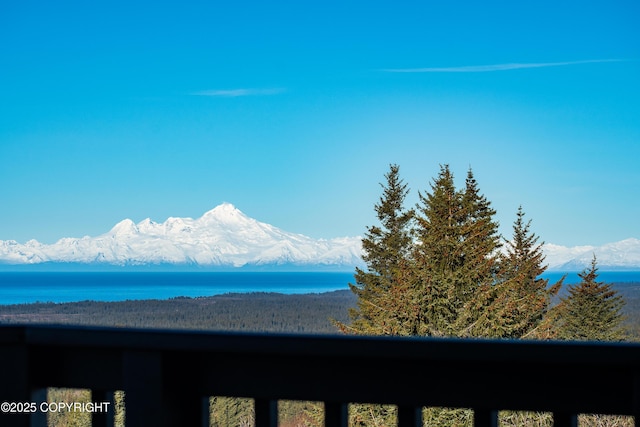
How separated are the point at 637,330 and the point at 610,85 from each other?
964 inches

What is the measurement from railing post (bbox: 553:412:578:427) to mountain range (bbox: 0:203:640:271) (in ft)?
405

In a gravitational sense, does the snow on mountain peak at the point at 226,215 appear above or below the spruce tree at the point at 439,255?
above

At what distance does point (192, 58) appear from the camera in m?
73.2

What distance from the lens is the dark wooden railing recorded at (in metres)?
1.14

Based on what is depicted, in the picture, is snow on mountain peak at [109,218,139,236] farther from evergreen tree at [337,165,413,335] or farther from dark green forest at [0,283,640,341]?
evergreen tree at [337,165,413,335]

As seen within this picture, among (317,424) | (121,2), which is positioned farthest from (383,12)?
(317,424)

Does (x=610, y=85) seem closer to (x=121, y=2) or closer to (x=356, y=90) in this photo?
(x=356, y=90)

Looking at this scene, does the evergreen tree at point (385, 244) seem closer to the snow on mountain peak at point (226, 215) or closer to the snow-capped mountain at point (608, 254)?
the snow-capped mountain at point (608, 254)

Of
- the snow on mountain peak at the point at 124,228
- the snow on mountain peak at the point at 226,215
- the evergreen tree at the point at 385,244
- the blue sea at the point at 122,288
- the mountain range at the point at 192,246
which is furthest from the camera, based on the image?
the snow on mountain peak at the point at 226,215

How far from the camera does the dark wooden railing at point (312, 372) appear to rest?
114 centimetres

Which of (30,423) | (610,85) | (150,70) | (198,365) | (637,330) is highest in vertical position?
(150,70)

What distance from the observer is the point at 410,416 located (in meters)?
1.23

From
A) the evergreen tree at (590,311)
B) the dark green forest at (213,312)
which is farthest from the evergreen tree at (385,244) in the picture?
the dark green forest at (213,312)

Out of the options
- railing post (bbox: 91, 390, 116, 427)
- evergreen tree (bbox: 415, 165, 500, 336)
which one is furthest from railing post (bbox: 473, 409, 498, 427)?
evergreen tree (bbox: 415, 165, 500, 336)
